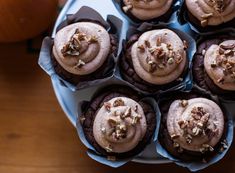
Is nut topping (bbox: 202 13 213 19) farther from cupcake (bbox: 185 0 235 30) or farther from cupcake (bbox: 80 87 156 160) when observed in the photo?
cupcake (bbox: 80 87 156 160)

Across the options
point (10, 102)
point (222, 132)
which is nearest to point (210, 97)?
point (222, 132)

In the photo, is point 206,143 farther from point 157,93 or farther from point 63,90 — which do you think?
point 63,90

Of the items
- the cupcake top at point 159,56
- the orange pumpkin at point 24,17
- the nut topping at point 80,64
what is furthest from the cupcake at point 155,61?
the orange pumpkin at point 24,17

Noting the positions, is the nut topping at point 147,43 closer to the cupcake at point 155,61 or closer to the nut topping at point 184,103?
the cupcake at point 155,61

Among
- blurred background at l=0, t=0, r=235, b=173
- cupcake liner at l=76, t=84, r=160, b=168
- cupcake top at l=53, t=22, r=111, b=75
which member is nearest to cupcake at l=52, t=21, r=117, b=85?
cupcake top at l=53, t=22, r=111, b=75

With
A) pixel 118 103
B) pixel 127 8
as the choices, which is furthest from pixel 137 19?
pixel 118 103
